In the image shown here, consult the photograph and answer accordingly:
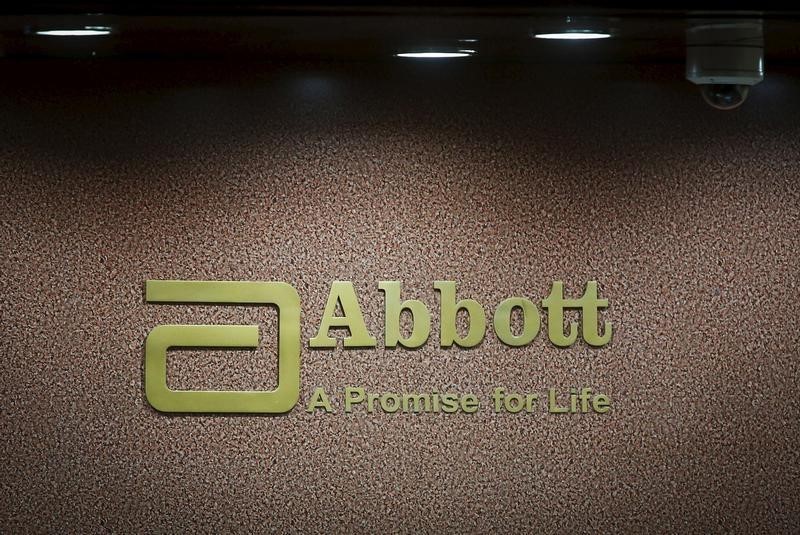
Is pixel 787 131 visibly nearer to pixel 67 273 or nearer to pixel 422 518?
pixel 422 518

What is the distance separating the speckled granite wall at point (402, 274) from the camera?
3.66 m

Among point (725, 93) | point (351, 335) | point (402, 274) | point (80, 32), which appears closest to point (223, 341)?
point (351, 335)

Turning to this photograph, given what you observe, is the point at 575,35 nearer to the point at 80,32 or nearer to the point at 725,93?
the point at 725,93

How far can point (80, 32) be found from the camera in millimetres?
3117

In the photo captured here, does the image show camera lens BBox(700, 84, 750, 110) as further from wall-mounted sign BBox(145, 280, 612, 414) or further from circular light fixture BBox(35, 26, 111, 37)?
circular light fixture BBox(35, 26, 111, 37)

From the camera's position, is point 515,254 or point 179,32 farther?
point 515,254

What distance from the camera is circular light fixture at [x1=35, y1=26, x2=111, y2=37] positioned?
120 inches

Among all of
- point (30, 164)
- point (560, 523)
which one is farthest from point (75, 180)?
point (560, 523)

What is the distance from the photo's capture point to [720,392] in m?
3.79

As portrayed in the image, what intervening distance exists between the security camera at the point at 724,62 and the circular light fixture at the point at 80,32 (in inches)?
59.7

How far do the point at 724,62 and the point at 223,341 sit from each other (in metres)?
1.69

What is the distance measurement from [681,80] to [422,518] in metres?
1.62

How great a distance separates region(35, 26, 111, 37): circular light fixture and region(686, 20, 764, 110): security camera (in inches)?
59.7

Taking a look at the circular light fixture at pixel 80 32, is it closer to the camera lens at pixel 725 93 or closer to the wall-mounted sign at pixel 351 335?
the wall-mounted sign at pixel 351 335
